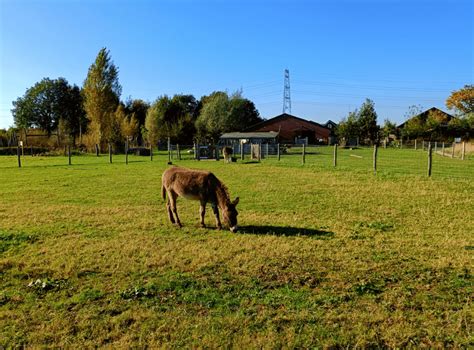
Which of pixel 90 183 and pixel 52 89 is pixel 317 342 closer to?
pixel 90 183

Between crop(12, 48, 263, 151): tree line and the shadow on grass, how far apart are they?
4373 cm

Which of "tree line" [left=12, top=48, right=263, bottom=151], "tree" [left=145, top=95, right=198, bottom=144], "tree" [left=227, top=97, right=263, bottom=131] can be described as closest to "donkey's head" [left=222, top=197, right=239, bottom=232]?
"tree line" [left=12, top=48, right=263, bottom=151]

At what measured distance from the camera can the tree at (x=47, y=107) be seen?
75.7m

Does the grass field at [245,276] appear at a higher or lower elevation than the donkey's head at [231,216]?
lower

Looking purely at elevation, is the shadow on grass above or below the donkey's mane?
below

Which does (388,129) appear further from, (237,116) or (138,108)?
(138,108)

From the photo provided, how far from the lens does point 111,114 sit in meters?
50.4

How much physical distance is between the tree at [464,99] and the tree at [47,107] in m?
79.5

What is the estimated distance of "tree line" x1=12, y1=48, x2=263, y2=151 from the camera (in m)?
50.2

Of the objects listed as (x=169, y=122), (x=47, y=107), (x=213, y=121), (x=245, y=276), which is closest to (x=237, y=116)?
(x=213, y=121)

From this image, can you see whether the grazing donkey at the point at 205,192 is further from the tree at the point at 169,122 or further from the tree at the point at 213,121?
the tree at the point at 213,121

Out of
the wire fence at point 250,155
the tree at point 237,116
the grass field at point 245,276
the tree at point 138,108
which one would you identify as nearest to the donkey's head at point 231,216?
the grass field at point 245,276

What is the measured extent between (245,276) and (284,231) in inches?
103

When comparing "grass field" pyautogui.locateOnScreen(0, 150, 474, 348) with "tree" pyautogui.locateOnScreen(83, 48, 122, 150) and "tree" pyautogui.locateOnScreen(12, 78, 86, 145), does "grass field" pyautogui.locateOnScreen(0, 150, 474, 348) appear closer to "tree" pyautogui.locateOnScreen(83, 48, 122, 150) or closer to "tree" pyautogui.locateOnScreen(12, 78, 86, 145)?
"tree" pyautogui.locateOnScreen(83, 48, 122, 150)
